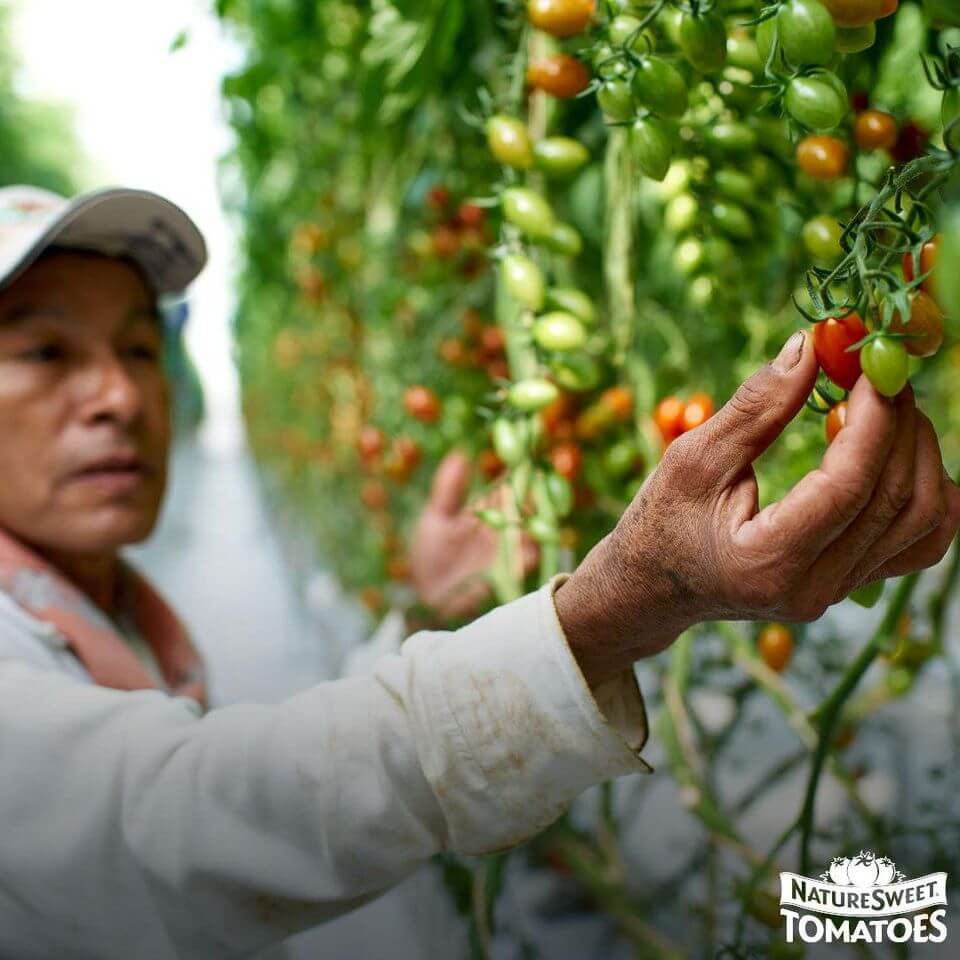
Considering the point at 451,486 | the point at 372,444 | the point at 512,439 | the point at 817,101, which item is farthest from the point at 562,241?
the point at 372,444

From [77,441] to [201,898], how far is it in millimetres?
404

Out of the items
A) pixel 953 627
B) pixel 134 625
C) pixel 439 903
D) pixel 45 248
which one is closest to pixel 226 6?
pixel 45 248

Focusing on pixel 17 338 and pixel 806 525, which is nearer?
pixel 806 525

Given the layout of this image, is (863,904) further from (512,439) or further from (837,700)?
(512,439)

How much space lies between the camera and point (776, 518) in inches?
14.7

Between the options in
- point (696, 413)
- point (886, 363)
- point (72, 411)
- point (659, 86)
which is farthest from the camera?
point (72, 411)

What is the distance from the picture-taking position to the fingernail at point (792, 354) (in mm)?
380

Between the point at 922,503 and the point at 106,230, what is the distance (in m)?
Result: 0.68

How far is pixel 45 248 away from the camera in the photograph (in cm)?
76

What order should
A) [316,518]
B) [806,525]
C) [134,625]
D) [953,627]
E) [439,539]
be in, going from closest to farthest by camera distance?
[806,525], [134,625], [439,539], [953,627], [316,518]

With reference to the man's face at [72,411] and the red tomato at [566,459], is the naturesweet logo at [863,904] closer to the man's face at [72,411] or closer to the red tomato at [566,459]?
the red tomato at [566,459]

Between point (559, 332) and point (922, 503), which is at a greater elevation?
point (559, 332)

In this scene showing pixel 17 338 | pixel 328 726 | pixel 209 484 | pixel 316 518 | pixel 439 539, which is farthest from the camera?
pixel 209 484

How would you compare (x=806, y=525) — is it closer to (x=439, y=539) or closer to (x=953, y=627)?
(x=439, y=539)
